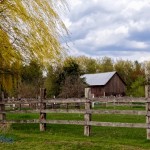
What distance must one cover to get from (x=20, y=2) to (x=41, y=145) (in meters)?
6.63

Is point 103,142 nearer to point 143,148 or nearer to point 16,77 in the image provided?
point 143,148

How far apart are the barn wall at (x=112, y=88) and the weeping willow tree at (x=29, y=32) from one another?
187 feet

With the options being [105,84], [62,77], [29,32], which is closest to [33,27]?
[29,32]

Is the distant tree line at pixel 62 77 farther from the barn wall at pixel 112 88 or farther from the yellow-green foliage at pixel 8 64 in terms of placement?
the barn wall at pixel 112 88

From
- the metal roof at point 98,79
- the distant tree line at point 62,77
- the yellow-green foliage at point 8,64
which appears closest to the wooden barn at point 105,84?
the metal roof at point 98,79

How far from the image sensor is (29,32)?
48.6ft

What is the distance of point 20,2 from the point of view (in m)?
14.8

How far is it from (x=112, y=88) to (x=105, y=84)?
2951mm

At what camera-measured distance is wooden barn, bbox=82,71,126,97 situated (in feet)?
236

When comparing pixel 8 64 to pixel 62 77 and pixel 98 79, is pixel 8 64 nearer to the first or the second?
pixel 62 77

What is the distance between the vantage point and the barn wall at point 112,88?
7188 cm

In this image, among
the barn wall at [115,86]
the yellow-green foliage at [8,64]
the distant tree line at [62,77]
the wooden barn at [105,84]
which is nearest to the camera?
the yellow-green foliage at [8,64]

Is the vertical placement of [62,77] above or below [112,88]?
above

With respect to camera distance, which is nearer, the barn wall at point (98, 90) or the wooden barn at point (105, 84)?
the barn wall at point (98, 90)
